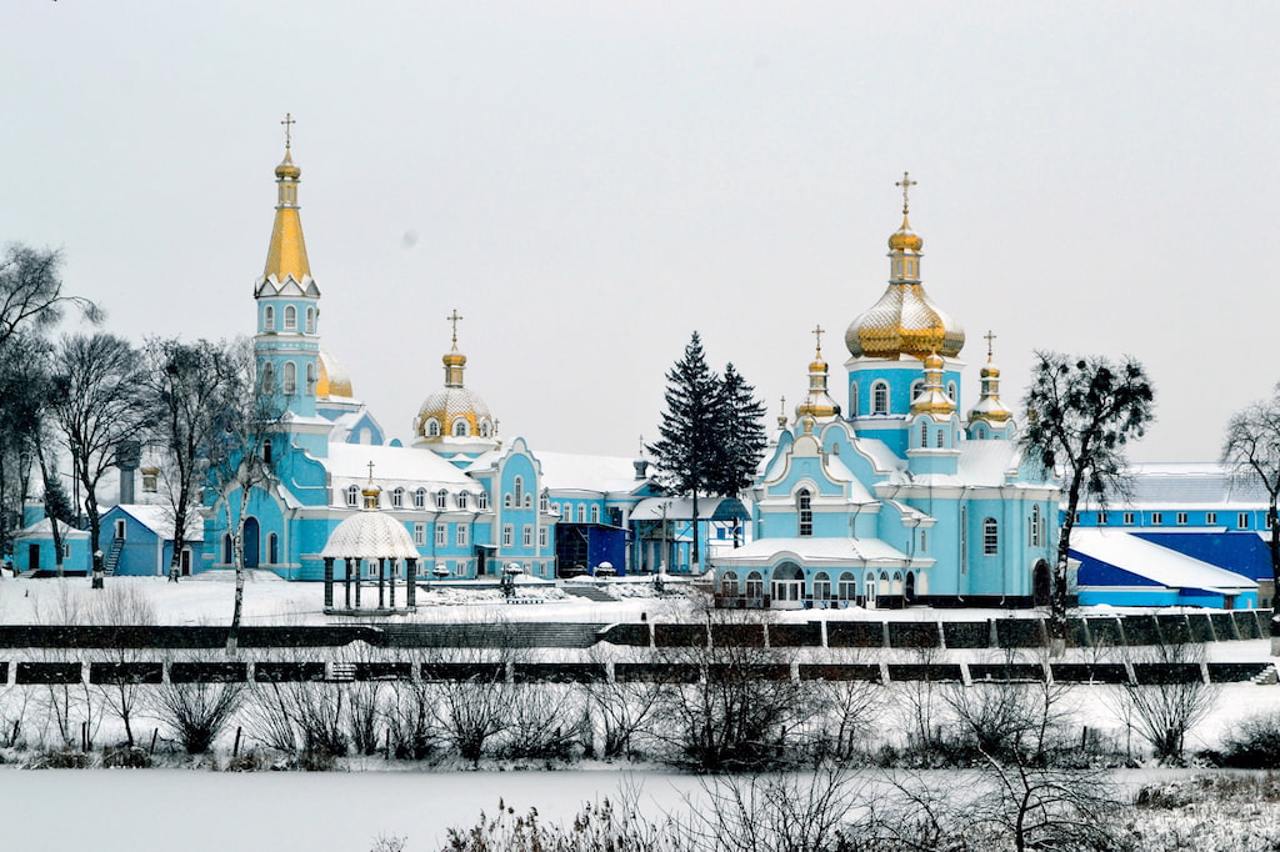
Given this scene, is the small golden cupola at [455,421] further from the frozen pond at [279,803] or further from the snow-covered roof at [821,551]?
the frozen pond at [279,803]

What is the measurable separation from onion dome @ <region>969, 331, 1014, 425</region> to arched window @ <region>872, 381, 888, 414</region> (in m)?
2.96

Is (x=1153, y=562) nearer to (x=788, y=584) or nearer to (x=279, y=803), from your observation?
(x=788, y=584)

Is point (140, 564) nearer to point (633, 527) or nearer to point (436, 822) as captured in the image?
point (633, 527)

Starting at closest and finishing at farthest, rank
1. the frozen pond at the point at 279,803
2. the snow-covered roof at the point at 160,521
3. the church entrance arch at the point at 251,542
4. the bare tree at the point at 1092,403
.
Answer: the frozen pond at the point at 279,803 < the bare tree at the point at 1092,403 < the church entrance arch at the point at 251,542 < the snow-covered roof at the point at 160,521

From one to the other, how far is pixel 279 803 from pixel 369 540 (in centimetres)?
2138

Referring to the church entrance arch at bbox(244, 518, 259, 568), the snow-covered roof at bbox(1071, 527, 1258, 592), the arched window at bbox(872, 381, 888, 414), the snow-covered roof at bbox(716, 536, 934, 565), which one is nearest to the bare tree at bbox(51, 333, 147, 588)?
the church entrance arch at bbox(244, 518, 259, 568)

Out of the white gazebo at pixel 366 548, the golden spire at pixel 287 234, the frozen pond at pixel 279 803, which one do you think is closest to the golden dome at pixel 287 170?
the golden spire at pixel 287 234

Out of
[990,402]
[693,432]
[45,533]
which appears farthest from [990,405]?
[45,533]

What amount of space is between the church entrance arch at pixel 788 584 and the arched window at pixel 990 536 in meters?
6.76

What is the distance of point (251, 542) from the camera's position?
61375mm

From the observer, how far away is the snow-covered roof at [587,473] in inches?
3219

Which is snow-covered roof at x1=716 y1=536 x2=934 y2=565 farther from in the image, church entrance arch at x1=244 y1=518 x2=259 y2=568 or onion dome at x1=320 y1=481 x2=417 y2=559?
church entrance arch at x1=244 y1=518 x2=259 y2=568

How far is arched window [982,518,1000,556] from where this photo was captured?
59312 mm

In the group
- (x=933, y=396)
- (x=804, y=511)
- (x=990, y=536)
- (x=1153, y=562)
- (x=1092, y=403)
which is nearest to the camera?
(x=1092, y=403)
